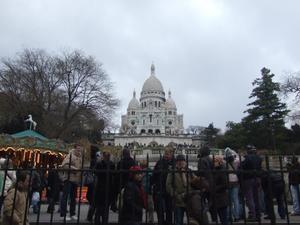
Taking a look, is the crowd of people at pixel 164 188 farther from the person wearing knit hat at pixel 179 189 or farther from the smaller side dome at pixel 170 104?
the smaller side dome at pixel 170 104

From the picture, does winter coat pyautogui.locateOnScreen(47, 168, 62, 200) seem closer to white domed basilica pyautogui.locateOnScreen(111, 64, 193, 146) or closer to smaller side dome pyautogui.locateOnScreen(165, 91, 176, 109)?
white domed basilica pyautogui.locateOnScreen(111, 64, 193, 146)

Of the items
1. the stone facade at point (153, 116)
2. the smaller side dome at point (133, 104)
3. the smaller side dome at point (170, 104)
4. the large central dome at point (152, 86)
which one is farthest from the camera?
the smaller side dome at point (133, 104)

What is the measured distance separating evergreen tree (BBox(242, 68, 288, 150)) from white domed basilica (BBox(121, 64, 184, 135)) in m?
53.3

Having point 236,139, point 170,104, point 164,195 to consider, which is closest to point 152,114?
point 170,104

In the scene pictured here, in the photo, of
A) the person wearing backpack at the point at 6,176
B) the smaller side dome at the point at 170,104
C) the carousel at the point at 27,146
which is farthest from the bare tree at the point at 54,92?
the smaller side dome at the point at 170,104

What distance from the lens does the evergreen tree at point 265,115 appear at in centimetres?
4431

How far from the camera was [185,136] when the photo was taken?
94.2 metres

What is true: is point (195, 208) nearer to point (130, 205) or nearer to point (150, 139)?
point (130, 205)

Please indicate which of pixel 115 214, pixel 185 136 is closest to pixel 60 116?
pixel 115 214

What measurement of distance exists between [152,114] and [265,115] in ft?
196

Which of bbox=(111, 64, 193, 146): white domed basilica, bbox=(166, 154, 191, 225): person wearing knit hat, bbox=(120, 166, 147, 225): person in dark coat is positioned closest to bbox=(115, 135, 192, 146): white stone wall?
bbox=(111, 64, 193, 146): white domed basilica

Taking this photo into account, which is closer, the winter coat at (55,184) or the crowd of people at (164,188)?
the crowd of people at (164,188)

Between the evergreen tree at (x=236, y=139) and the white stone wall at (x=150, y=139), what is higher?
the white stone wall at (x=150, y=139)

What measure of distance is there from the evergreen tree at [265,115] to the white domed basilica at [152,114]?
5326 centimetres
